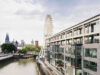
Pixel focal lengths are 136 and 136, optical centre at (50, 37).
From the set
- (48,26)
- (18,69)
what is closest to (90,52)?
(18,69)

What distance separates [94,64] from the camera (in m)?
24.8

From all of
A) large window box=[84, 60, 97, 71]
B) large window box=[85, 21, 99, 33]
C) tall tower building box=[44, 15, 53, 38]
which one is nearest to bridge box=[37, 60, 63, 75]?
large window box=[84, 60, 97, 71]

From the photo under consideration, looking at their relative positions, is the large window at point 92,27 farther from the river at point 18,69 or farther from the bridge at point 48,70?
the river at point 18,69

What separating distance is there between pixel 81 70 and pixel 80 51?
4.15 m

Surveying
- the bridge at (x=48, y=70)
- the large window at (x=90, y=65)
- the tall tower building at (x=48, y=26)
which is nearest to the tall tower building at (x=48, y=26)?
the tall tower building at (x=48, y=26)

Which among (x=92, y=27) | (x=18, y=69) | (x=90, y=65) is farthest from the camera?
(x=18, y=69)

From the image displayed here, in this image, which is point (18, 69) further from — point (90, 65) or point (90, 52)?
point (90, 52)

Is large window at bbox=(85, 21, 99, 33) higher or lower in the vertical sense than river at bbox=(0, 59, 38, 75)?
higher

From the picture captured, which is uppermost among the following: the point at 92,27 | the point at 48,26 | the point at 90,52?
the point at 48,26

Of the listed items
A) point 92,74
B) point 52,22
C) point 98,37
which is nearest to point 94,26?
point 98,37

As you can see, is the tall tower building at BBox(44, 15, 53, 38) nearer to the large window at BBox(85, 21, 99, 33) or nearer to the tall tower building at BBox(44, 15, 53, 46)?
the tall tower building at BBox(44, 15, 53, 46)

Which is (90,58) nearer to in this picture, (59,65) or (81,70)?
(81,70)

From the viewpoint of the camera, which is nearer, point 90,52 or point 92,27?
point 90,52

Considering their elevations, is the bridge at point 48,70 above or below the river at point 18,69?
above
